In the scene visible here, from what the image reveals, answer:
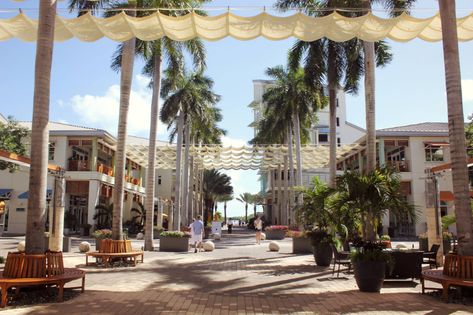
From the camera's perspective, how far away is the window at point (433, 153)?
3338 cm

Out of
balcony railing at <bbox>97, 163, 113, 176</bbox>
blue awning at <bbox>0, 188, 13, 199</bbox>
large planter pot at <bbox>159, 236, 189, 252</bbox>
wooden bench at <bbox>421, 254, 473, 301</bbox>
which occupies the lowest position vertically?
large planter pot at <bbox>159, 236, 189, 252</bbox>

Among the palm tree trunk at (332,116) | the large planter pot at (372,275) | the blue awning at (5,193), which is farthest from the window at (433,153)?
the blue awning at (5,193)

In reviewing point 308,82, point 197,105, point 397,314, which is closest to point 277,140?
point 197,105

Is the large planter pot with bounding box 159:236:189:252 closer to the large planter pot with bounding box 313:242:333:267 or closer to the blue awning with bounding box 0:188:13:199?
the large planter pot with bounding box 313:242:333:267

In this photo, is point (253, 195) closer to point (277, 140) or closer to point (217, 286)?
point (277, 140)

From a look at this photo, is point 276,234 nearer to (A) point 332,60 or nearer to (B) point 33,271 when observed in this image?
(A) point 332,60

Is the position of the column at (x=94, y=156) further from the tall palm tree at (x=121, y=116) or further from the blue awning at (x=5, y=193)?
the tall palm tree at (x=121, y=116)

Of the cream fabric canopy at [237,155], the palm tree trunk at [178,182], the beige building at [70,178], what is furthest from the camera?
the cream fabric canopy at [237,155]

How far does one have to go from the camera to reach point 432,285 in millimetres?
9766

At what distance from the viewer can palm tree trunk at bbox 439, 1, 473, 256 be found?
26.5 feet

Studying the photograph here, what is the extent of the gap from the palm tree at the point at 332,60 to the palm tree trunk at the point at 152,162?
6.07 m

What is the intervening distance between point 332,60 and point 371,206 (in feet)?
38.3

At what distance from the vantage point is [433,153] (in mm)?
33594

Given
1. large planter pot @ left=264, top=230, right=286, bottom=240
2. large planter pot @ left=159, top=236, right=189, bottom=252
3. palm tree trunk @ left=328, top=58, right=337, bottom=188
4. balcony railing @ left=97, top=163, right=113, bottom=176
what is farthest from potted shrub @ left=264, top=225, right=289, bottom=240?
balcony railing @ left=97, top=163, right=113, bottom=176
